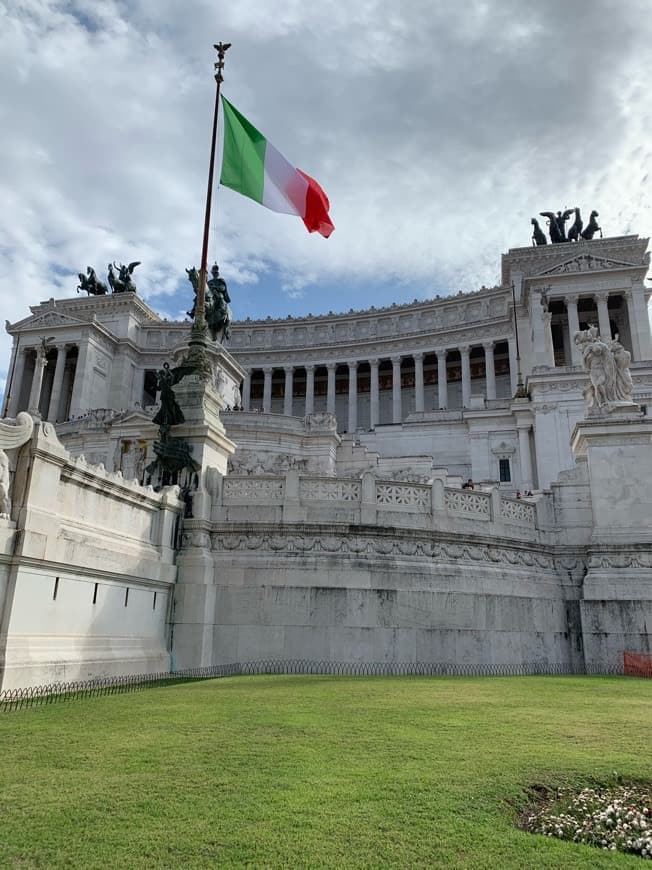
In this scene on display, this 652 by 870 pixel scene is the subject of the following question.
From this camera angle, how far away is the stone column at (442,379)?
284 ft

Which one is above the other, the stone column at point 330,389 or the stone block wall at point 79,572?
the stone column at point 330,389

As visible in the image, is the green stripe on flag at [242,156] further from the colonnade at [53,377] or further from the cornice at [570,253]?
the colonnade at [53,377]

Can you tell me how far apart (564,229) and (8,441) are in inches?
3392

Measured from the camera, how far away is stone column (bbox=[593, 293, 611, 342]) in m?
72.6

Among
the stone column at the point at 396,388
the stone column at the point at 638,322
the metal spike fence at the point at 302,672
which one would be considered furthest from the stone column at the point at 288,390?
the metal spike fence at the point at 302,672

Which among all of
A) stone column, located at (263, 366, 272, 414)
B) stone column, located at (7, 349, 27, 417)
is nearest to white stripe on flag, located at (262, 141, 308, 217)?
stone column, located at (263, 366, 272, 414)

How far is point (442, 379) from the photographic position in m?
87.7

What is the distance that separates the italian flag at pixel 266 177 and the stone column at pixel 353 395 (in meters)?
62.4

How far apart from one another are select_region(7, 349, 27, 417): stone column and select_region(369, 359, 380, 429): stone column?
45.7 m

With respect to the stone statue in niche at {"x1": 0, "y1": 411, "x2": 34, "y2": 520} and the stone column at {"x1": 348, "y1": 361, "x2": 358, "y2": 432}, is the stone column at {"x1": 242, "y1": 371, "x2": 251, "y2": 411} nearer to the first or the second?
the stone column at {"x1": 348, "y1": 361, "x2": 358, "y2": 432}

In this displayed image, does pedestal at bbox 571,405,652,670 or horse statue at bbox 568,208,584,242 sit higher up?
horse statue at bbox 568,208,584,242

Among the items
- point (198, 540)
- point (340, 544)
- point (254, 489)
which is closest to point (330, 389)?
point (254, 489)

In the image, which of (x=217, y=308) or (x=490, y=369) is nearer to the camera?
(x=217, y=308)

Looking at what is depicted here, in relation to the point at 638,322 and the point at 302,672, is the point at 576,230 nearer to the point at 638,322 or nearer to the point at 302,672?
the point at 638,322
